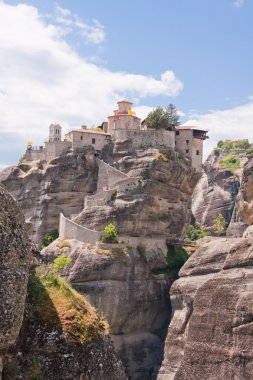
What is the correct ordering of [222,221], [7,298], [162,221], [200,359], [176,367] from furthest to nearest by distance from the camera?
[222,221] → [162,221] → [176,367] → [200,359] → [7,298]

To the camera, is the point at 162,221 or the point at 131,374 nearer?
the point at 131,374

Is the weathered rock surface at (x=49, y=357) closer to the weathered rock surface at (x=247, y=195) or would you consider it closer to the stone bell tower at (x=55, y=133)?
the weathered rock surface at (x=247, y=195)

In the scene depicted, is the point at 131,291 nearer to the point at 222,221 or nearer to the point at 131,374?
the point at 131,374

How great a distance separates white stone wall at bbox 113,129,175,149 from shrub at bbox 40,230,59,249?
14.3 metres

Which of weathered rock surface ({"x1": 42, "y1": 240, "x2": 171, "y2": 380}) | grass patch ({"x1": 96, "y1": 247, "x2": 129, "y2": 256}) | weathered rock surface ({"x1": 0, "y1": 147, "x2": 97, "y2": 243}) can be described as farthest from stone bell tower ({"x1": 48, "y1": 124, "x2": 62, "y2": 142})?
grass patch ({"x1": 96, "y1": 247, "x2": 129, "y2": 256})

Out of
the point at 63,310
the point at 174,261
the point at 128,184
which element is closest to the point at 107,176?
the point at 128,184

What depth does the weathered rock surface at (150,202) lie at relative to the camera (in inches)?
2566

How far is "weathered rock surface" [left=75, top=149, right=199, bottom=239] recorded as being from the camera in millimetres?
65188

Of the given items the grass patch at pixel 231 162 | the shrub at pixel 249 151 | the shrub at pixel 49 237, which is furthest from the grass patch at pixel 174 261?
the shrub at pixel 249 151

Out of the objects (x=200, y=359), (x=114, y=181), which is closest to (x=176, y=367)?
(x=200, y=359)

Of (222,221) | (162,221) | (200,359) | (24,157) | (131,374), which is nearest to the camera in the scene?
(200,359)

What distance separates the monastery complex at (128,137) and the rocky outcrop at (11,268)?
58.5 metres

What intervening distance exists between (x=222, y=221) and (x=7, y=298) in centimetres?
10070

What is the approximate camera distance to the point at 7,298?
11336 millimetres
